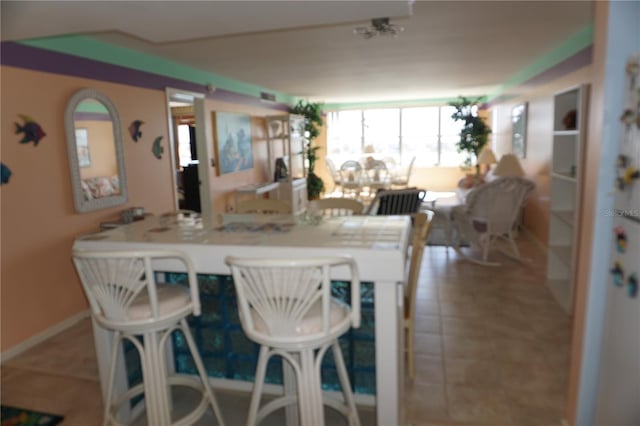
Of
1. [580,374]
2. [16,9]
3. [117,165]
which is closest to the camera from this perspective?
[580,374]

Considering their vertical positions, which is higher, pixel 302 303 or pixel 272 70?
pixel 272 70

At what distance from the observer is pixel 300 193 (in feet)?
25.2

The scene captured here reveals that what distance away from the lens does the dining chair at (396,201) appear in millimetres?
4215

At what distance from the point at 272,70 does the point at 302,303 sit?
4627 mm

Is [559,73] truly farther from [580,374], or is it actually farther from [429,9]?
[580,374]

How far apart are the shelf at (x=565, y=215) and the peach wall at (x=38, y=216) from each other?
377cm

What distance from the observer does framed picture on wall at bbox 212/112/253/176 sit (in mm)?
5754

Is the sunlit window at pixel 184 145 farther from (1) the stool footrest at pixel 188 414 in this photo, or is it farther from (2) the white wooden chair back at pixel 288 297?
(2) the white wooden chair back at pixel 288 297

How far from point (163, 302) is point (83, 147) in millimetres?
2292

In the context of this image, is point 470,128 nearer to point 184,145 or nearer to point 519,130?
point 519,130

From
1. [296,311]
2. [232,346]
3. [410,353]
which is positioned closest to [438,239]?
[410,353]

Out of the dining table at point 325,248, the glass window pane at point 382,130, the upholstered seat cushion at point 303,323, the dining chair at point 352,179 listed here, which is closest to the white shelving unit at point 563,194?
the dining table at point 325,248

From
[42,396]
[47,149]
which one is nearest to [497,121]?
[47,149]

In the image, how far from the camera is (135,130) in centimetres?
402
